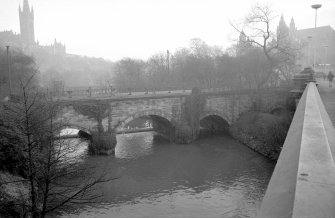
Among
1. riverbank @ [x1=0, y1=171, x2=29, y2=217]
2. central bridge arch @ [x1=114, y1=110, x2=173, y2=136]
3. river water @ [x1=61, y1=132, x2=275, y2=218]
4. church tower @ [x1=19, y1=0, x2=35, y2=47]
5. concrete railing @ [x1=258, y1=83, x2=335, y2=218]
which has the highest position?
church tower @ [x1=19, y1=0, x2=35, y2=47]

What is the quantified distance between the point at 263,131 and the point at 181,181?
32.1 feet

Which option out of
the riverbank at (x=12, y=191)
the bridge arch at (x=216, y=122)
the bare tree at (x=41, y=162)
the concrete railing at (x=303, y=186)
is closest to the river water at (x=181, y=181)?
the bare tree at (x=41, y=162)

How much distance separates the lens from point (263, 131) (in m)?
25.5

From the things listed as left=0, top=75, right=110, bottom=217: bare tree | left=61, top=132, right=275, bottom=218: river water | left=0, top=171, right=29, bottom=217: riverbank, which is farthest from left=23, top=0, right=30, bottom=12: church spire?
left=0, top=171, right=29, bottom=217: riverbank

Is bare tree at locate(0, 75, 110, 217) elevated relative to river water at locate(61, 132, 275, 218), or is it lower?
elevated

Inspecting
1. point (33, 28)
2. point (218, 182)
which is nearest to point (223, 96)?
point (218, 182)

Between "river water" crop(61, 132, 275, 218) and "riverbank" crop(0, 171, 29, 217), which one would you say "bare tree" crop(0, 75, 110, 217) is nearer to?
"riverbank" crop(0, 171, 29, 217)

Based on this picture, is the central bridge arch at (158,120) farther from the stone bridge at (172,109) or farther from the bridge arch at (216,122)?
the bridge arch at (216,122)

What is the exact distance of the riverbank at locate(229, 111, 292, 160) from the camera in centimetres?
2091

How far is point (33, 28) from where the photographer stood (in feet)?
451

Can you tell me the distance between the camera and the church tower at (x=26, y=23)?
13112cm

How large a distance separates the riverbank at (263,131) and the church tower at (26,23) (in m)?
121

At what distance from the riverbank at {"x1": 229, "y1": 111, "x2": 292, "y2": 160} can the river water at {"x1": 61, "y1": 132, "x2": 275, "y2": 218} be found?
0.81 metres

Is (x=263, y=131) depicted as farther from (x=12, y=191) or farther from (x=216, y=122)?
(x=12, y=191)
